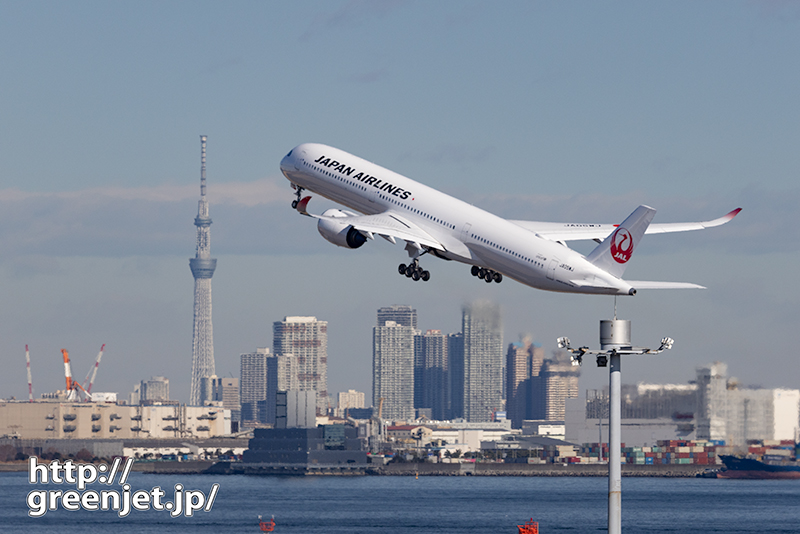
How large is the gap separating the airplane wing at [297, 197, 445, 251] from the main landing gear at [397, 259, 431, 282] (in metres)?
1.38

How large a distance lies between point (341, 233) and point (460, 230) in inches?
329

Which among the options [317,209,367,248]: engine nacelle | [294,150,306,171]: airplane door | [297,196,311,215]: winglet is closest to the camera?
[317,209,367,248]: engine nacelle

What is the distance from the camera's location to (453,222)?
275 ft

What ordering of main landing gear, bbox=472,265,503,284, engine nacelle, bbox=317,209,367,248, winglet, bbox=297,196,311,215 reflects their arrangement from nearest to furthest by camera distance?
main landing gear, bbox=472,265,503,284
engine nacelle, bbox=317,209,367,248
winglet, bbox=297,196,311,215

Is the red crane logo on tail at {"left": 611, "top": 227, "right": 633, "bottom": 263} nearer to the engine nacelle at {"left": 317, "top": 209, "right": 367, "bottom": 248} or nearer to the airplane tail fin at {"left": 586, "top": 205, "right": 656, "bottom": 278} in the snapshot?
the airplane tail fin at {"left": 586, "top": 205, "right": 656, "bottom": 278}

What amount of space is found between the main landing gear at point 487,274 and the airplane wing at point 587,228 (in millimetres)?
3721

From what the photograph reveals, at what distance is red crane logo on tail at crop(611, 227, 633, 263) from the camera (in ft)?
250

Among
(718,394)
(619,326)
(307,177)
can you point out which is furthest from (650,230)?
(718,394)

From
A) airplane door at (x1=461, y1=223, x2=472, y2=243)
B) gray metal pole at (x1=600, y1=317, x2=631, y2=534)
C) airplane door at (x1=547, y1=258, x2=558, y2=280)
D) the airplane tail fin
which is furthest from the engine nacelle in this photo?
gray metal pole at (x1=600, y1=317, x2=631, y2=534)

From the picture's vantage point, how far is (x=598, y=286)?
75875 millimetres

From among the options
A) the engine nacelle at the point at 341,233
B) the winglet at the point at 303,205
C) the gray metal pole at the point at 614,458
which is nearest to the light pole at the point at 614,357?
the gray metal pole at the point at 614,458

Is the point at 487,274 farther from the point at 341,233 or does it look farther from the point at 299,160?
the point at 299,160

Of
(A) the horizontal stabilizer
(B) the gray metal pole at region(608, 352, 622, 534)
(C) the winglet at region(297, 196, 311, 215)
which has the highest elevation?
(C) the winglet at region(297, 196, 311, 215)

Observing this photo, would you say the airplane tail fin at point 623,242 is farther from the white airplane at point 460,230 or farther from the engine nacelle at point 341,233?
the engine nacelle at point 341,233
